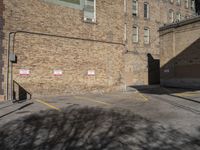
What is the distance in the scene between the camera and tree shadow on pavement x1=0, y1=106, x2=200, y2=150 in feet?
16.5

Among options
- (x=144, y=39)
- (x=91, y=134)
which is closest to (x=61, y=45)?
(x=91, y=134)

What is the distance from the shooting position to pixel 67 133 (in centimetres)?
605

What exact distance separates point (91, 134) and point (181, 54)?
18.8 meters

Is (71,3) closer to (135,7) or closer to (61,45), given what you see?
(61,45)

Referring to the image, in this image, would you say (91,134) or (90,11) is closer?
(91,134)

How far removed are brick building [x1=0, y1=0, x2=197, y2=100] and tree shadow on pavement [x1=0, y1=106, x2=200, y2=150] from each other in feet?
20.4

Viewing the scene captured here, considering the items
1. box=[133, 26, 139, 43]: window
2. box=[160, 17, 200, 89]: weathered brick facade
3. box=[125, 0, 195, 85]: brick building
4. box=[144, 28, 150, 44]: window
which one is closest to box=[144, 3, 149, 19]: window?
box=[125, 0, 195, 85]: brick building

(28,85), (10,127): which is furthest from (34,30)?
(10,127)

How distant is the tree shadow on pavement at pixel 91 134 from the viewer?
5.04 m

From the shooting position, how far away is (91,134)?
5938 millimetres

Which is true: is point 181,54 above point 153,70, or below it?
above

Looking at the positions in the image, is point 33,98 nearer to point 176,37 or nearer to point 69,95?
point 69,95

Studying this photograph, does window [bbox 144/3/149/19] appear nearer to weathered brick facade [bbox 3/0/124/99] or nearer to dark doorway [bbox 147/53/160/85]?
dark doorway [bbox 147/53/160/85]

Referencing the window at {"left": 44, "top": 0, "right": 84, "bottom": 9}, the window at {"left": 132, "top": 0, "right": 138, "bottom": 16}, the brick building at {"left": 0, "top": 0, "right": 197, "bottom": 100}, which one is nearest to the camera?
the brick building at {"left": 0, "top": 0, "right": 197, "bottom": 100}
